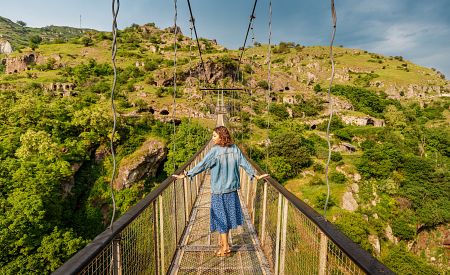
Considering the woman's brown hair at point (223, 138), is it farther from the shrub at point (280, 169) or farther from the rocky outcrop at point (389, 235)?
the shrub at point (280, 169)

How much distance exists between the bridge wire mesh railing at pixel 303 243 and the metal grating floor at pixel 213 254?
127 millimetres

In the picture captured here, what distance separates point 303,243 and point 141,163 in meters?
27.6

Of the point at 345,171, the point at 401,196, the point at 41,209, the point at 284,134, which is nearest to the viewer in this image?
the point at 41,209

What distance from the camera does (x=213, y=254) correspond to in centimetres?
322

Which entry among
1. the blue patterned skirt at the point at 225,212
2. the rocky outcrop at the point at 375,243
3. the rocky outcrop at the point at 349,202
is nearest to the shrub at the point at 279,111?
the rocky outcrop at the point at 349,202

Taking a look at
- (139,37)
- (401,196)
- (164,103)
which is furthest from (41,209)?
(139,37)

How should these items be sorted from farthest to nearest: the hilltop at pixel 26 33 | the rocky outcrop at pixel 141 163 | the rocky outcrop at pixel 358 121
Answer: the hilltop at pixel 26 33 < the rocky outcrop at pixel 358 121 < the rocky outcrop at pixel 141 163

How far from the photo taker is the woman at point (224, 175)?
3033 mm

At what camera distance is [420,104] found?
77562 millimetres

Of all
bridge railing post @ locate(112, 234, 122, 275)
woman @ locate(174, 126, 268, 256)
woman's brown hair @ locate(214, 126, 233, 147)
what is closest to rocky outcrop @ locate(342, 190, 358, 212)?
woman @ locate(174, 126, 268, 256)

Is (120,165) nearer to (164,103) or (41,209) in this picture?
(41,209)

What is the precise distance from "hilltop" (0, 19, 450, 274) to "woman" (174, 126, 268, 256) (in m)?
1.19

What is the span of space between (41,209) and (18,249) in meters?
2.46

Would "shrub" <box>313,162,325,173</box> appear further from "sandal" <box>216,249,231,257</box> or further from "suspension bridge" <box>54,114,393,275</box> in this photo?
"sandal" <box>216,249,231,257</box>
